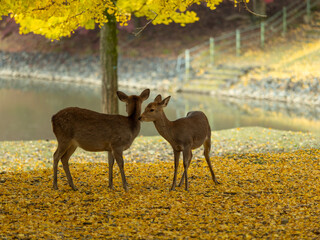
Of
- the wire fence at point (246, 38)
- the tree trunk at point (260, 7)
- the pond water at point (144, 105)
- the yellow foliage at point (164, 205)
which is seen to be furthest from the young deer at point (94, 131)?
the tree trunk at point (260, 7)

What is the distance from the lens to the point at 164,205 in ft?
22.0

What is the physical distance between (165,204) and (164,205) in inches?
1.8

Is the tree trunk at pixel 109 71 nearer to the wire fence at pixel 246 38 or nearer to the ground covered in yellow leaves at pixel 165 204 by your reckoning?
the ground covered in yellow leaves at pixel 165 204

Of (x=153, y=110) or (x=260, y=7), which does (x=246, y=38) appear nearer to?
(x=260, y=7)

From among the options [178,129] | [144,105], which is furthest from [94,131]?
[144,105]

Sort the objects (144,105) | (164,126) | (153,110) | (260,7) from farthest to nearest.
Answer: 1. (260,7)
2. (144,105)
3. (164,126)
4. (153,110)

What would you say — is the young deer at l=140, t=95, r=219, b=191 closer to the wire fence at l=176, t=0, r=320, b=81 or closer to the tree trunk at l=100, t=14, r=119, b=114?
the tree trunk at l=100, t=14, r=119, b=114

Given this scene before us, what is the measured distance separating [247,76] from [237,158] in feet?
45.0

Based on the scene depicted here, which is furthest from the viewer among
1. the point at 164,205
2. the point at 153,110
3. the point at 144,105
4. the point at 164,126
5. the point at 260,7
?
the point at 260,7

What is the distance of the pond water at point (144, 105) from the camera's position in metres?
15.9

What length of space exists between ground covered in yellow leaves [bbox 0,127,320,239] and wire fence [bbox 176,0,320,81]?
17.1 m

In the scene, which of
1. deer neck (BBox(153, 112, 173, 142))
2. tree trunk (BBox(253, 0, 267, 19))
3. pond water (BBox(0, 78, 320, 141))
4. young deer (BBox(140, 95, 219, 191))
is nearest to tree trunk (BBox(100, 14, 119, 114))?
pond water (BBox(0, 78, 320, 141))

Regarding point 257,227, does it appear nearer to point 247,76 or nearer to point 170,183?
point 170,183

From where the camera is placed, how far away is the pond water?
625 inches
